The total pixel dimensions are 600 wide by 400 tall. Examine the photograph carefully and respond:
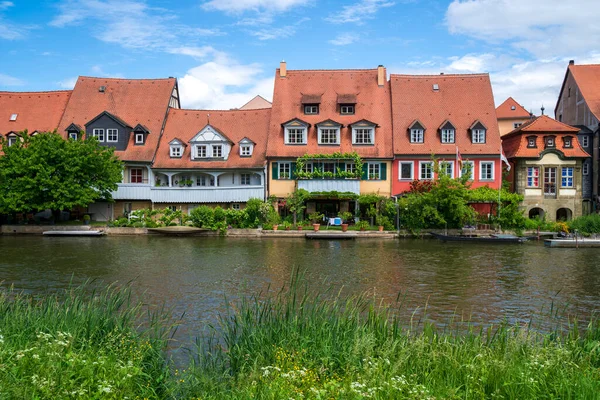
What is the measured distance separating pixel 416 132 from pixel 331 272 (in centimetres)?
2530

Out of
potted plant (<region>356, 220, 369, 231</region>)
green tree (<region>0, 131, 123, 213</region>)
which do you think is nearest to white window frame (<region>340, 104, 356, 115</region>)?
potted plant (<region>356, 220, 369, 231</region>)

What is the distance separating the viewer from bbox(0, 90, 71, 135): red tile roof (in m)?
49.5

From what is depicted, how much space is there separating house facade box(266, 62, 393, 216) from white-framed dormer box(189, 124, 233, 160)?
3925 millimetres

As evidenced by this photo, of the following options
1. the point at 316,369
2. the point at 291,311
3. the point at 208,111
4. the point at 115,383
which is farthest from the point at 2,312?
the point at 208,111

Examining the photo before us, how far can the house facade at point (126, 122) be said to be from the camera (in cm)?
4691

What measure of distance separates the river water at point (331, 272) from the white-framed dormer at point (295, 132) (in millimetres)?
11878

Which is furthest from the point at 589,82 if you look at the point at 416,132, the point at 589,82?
the point at 416,132

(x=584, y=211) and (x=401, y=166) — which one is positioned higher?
(x=401, y=166)

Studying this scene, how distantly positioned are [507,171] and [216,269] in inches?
1209

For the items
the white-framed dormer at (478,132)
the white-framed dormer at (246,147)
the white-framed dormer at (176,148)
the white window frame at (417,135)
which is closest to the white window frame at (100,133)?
the white-framed dormer at (176,148)

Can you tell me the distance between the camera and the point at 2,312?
37.2 feet

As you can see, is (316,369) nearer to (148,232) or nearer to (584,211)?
(148,232)

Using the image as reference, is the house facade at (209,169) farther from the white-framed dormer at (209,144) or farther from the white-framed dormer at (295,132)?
the white-framed dormer at (295,132)

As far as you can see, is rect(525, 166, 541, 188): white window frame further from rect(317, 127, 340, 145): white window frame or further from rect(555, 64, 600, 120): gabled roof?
rect(317, 127, 340, 145): white window frame
